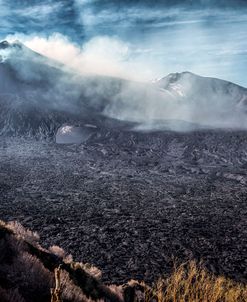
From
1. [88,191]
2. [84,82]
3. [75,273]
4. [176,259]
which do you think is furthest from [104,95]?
[75,273]

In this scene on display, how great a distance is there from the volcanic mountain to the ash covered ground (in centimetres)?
1018

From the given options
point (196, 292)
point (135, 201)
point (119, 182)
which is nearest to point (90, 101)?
point (119, 182)

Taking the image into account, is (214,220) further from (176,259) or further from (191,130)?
(191,130)

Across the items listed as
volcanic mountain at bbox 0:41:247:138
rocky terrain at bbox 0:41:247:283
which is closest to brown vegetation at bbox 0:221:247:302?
rocky terrain at bbox 0:41:247:283

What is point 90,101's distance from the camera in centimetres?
6875

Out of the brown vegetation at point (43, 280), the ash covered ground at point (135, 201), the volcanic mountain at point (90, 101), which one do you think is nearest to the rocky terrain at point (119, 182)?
the ash covered ground at point (135, 201)

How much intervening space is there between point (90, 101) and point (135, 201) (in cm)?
4864

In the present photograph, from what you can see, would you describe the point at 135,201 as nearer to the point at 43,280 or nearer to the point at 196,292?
the point at 196,292

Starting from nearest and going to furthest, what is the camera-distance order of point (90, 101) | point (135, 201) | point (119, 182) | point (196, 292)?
1. point (196, 292)
2. point (135, 201)
3. point (119, 182)
4. point (90, 101)

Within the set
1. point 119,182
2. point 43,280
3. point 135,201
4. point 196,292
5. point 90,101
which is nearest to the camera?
point 43,280

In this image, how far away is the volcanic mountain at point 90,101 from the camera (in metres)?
51.8

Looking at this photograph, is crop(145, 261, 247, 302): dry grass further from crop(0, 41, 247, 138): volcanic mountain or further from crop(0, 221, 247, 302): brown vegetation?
crop(0, 41, 247, 138): volcanic mountain

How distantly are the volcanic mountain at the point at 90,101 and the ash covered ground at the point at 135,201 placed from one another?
1018 cm

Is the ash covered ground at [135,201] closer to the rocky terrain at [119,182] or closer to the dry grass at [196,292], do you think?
the rocky terrain at [119,182]
